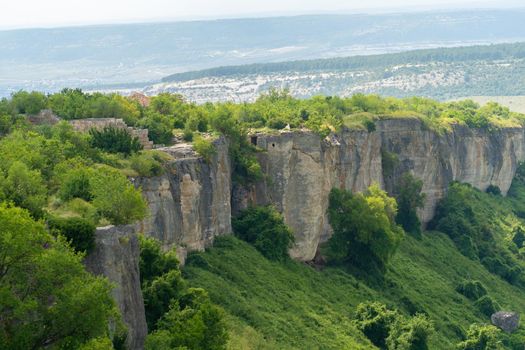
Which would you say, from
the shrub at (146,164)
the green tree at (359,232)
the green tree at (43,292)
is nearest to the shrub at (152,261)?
the shrub at (146,164)

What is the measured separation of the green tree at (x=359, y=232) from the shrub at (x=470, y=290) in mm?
7154

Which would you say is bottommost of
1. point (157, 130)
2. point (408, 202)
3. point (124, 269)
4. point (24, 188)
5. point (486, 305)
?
point (486, 305)

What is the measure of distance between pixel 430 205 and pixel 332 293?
28.0 metres

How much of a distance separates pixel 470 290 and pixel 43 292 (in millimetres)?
43543

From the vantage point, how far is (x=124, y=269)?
3397 centimetres

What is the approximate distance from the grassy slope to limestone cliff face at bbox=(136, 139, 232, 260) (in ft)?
3.18

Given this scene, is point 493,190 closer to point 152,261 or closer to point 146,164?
point 146,164

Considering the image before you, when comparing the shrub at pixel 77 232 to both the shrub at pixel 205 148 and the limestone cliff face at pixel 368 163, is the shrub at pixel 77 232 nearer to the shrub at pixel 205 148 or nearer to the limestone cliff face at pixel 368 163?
the shrub at pixel 205 148

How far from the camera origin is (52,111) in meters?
55.7

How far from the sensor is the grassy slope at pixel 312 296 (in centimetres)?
4709

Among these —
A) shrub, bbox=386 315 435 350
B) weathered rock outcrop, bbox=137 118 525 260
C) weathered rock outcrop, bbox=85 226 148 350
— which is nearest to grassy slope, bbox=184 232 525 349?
weathered rock outcrop, bbox=137 118 525 260

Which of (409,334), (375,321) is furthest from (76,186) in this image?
(409,334)

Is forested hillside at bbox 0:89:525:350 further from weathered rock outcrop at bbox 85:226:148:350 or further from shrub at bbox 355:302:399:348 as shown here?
weathered rock outcrop at bbox 85:226:148:350

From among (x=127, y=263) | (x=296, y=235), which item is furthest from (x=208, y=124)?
(x=127, y=263)
